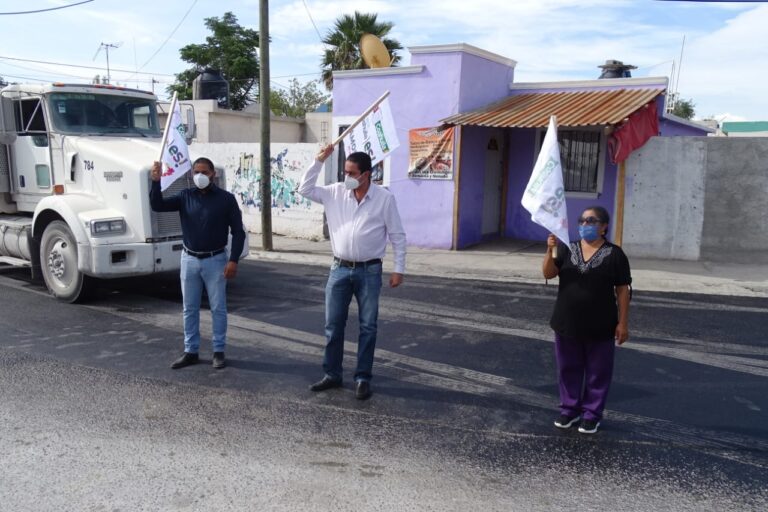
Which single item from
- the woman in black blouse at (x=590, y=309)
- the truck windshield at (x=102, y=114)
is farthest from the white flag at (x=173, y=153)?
the woman in black blouse at (x=590, y=309)

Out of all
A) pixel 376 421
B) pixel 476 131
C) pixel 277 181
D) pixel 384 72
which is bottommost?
pixel 376 421

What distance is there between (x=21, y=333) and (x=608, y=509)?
6.26 m

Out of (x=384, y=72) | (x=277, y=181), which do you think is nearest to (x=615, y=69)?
(x=384, y=72)

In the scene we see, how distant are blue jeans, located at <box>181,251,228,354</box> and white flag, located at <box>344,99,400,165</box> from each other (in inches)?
66.2

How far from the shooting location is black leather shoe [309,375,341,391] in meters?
5.42

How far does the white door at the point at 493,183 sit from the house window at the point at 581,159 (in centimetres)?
148

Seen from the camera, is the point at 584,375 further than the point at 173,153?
No

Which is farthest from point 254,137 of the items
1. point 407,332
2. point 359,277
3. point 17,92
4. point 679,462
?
point 679,462

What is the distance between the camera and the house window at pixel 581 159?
1388 centimetres

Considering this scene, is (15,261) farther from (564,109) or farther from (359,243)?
(564,109)

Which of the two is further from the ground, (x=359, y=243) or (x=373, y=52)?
(x=373, y=52)

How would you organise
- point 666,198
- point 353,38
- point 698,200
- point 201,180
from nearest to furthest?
point 201,180 < point 698,200 < point 666,198 < point 353,38

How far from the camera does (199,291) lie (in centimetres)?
603

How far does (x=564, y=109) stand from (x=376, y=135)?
25.3ft
